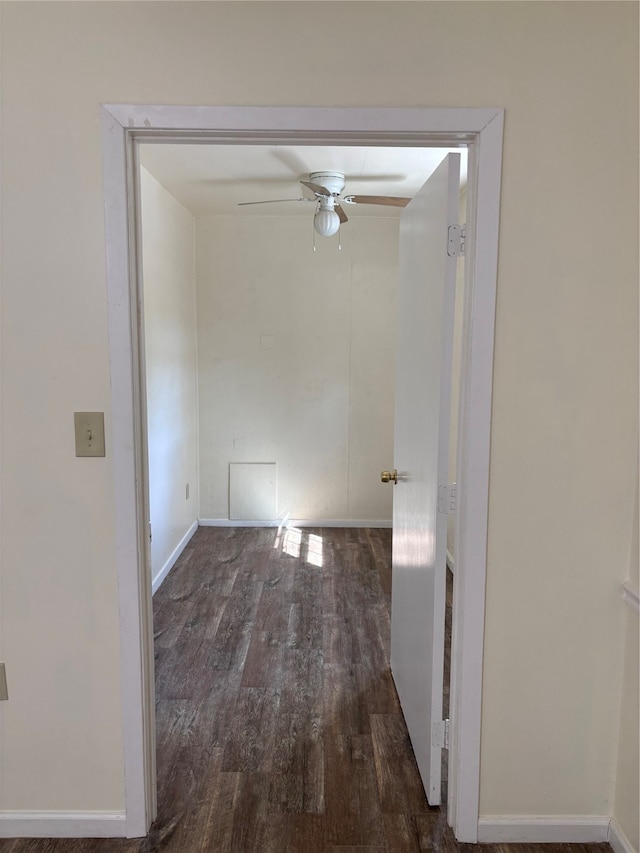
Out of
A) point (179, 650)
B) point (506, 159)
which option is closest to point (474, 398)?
point (506, 159)

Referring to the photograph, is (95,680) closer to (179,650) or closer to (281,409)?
(179,650)

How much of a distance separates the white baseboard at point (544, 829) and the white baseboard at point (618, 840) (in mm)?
16

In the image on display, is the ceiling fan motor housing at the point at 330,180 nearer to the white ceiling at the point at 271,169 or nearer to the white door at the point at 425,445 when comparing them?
the white ceiling at the point at 271,169

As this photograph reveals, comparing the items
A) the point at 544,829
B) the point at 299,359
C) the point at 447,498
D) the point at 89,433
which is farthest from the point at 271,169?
the point at 544,829

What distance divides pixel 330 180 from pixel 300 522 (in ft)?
8.88

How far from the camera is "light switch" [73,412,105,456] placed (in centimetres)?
160

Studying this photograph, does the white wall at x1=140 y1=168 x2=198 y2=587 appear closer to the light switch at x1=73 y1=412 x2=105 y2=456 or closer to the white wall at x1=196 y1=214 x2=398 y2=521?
the white wall at x1=196 y1=214 x2=398 y2=521

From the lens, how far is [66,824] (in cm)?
173

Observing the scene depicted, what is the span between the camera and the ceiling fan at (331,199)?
10.4 feet

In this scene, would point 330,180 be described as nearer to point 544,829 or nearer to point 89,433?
point 89,433

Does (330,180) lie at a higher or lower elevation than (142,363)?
higher

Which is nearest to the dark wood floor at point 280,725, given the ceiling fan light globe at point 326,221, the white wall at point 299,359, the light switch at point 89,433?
the white wall at point 299,359

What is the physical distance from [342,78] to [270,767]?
2.20 meters

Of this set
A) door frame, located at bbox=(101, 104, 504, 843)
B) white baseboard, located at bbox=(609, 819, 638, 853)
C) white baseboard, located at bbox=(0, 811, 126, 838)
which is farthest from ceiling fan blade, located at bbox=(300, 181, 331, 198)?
white baseboard, located at bbox=(609, 819, 638, 853)
